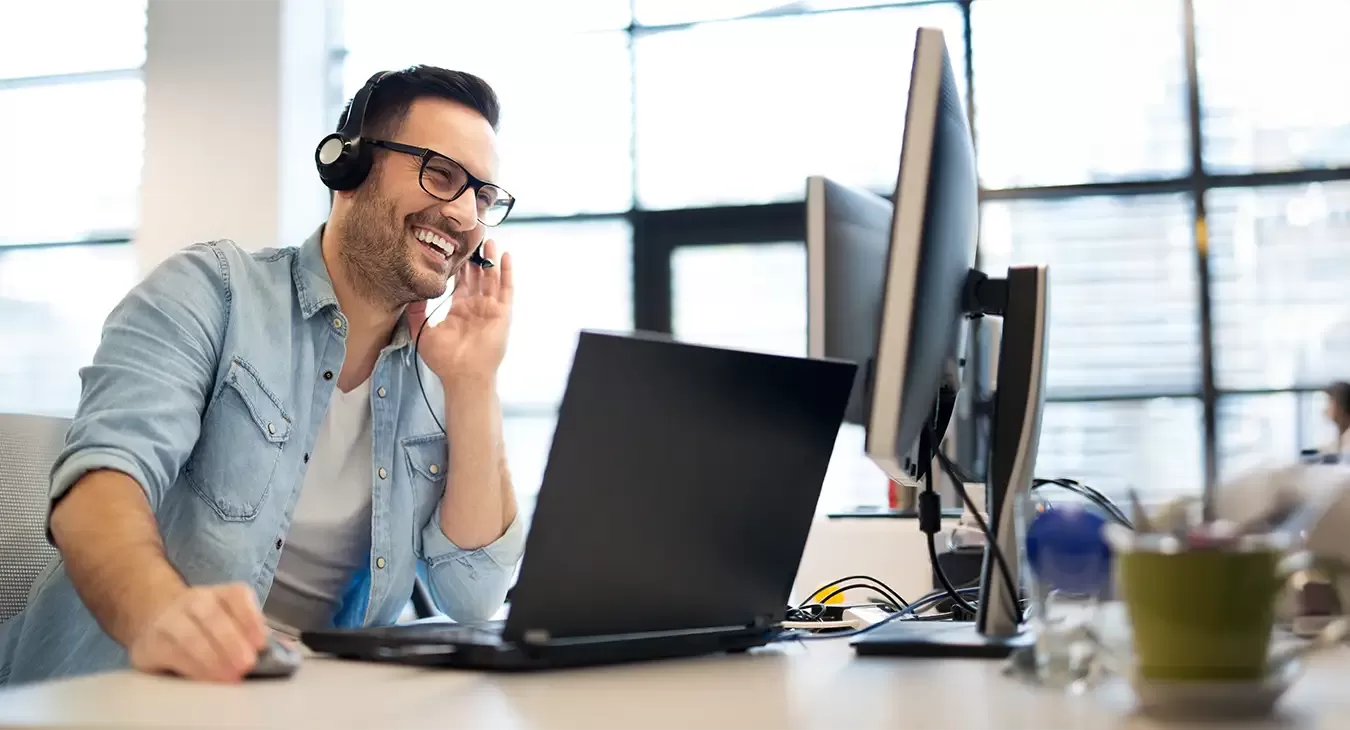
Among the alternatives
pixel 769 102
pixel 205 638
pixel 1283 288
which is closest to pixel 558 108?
pixel 769 102

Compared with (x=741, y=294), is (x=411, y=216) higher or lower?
lower

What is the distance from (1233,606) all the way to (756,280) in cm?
371

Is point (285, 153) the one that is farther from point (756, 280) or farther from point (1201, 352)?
point (1201, 352)

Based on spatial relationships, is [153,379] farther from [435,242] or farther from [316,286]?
[435,242]

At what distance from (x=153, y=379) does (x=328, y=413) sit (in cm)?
32

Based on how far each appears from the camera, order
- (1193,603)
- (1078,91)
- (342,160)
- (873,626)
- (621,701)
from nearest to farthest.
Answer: (1193,603) → (621,701) → (873,626) → (342,160) → (1078,91)

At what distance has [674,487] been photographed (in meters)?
0.90

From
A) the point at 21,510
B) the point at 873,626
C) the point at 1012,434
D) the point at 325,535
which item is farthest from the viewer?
the point at 325,535

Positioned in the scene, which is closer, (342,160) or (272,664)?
(272,664)

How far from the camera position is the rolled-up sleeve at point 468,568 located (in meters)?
1.48

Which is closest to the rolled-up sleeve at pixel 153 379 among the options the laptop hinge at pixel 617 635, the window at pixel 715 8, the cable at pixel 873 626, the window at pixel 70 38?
the laptop hinge at pixel 617 635

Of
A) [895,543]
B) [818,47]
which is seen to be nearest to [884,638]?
[895,543]

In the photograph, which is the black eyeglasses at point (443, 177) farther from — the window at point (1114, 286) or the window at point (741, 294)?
the window at point (1114, 286)

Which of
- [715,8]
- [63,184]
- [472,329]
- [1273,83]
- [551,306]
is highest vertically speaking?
[715,8]
